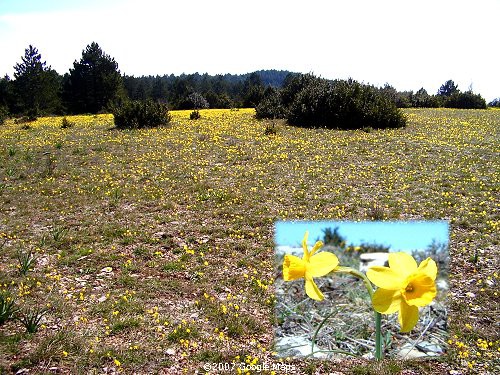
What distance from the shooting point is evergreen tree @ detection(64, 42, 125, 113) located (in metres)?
39.2

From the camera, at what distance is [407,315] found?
923mm

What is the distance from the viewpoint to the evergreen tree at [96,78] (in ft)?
129

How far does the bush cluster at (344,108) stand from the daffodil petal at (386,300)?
14.1 metres

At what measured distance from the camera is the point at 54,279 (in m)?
4.77

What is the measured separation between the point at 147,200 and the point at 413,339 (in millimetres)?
6187

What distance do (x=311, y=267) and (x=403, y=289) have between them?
0.21 m

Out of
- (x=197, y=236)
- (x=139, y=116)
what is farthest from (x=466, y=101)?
(x=197, y=236)

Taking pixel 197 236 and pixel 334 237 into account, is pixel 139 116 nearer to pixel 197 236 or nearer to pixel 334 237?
pixel 197 236

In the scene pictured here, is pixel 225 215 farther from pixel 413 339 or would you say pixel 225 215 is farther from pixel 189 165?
pixel 413 339

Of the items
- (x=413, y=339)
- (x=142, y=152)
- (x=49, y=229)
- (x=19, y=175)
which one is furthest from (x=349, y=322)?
(x=142, y=152)

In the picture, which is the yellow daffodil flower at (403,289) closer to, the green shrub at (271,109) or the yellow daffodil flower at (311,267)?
the yellow daffodil flower at (311,267)

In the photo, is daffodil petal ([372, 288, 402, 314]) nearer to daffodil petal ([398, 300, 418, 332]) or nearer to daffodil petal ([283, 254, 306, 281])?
daffodil petal ([398, 300, 418, 332])

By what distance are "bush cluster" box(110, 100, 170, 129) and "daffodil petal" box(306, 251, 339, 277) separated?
15108 millimetres

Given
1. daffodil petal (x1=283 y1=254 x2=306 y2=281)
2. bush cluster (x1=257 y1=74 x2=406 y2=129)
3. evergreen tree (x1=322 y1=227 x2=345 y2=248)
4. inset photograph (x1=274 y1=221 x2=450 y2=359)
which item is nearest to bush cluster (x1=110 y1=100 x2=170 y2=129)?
bush cluster (x1=257 y1=74 x2=406 y2=129)
